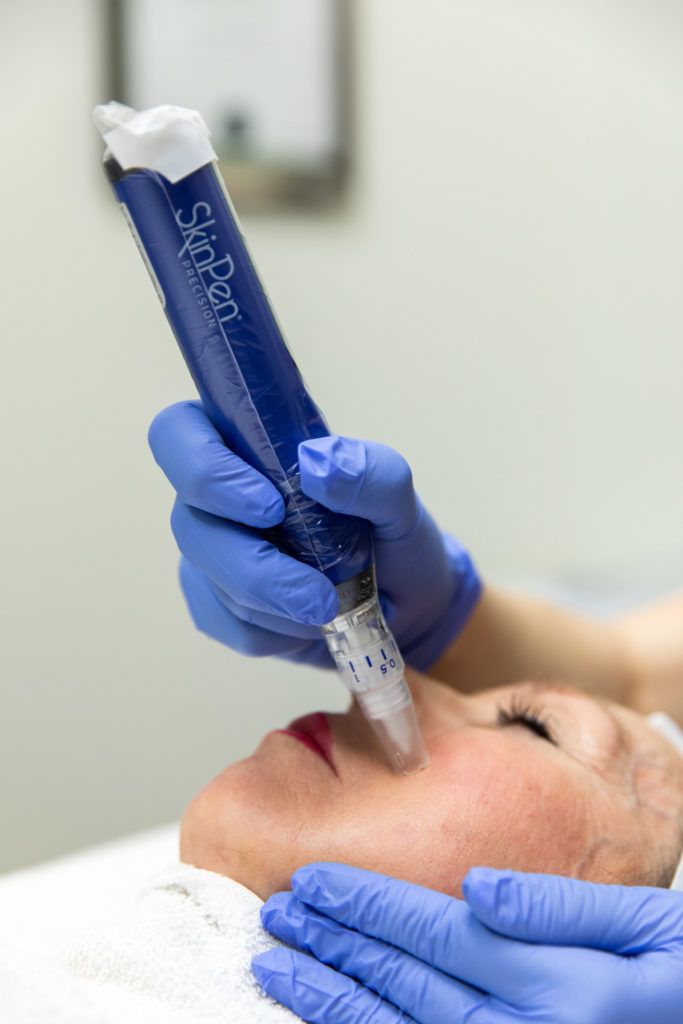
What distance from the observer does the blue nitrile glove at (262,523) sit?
2.49 ft

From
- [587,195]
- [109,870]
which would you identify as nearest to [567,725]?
[109,870]

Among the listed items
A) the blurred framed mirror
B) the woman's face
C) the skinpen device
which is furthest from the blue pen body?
the blurred framed mirror

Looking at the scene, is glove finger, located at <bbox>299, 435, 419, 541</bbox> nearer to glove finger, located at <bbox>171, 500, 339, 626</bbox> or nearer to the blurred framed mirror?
glove finger, located at <bbox>171, 500, 339, 626</bbox>

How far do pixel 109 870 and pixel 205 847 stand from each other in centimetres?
56

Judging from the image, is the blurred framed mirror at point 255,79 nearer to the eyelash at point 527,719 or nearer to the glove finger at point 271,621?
the glove finger at point 271,621

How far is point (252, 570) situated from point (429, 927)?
0.37 meters

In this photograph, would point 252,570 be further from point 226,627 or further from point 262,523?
point 226,627

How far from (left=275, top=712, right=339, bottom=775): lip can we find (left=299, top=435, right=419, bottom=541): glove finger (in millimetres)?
244

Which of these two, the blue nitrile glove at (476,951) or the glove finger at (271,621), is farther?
the glove finger at (271,621)

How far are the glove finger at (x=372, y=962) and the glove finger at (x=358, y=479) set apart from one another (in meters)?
0.39

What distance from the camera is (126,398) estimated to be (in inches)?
69.2

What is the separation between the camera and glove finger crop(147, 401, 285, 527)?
772 mm

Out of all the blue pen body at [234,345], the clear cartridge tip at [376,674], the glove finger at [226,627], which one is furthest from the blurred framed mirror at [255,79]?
the clear cartridge tip at [376,674]

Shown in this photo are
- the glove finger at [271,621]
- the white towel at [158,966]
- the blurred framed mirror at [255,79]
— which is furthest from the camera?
the blurred framed mirror at [255,79]
